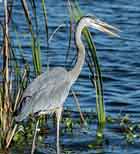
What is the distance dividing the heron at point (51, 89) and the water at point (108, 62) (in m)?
0.68

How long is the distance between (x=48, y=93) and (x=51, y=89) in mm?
71

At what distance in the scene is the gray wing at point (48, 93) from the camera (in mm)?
7452

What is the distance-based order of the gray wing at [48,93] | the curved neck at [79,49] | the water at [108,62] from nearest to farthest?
Answer: the gray wing at [48,93] → the curved neck at [79,49] → the water at [108,62]

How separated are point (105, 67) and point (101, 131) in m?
3.83

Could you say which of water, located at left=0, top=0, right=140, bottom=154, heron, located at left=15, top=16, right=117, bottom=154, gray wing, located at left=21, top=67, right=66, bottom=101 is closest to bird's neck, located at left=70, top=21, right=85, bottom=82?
heron, located at left=15, top=16, right=117, bottom=154

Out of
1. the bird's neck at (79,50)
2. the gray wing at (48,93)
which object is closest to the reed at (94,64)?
the bird's neck at (79,50)

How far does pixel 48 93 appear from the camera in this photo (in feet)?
25.5

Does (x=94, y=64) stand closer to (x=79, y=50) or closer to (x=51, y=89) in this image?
(x=79, y=50)

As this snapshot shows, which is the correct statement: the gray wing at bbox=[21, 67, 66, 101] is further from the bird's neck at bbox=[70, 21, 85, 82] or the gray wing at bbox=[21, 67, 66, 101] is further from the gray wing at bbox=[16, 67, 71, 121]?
the bird's neck at bbox=[70, 21, 85, 82]

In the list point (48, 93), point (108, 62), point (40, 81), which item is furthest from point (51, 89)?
point (108, 62)

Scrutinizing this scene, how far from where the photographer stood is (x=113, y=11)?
53.6ft

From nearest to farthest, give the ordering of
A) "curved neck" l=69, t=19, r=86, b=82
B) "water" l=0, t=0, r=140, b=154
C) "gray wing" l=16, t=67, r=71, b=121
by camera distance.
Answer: "gray wing" l=16, t=67, r=71, b=121 < "curved neck" l=69, t=19, r=86, b=82 < "water" l=0, t=0, r=140, b=154

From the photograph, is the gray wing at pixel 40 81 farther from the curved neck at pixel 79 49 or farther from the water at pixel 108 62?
the water at pixel 108 62

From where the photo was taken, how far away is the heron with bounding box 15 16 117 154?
750 cm
